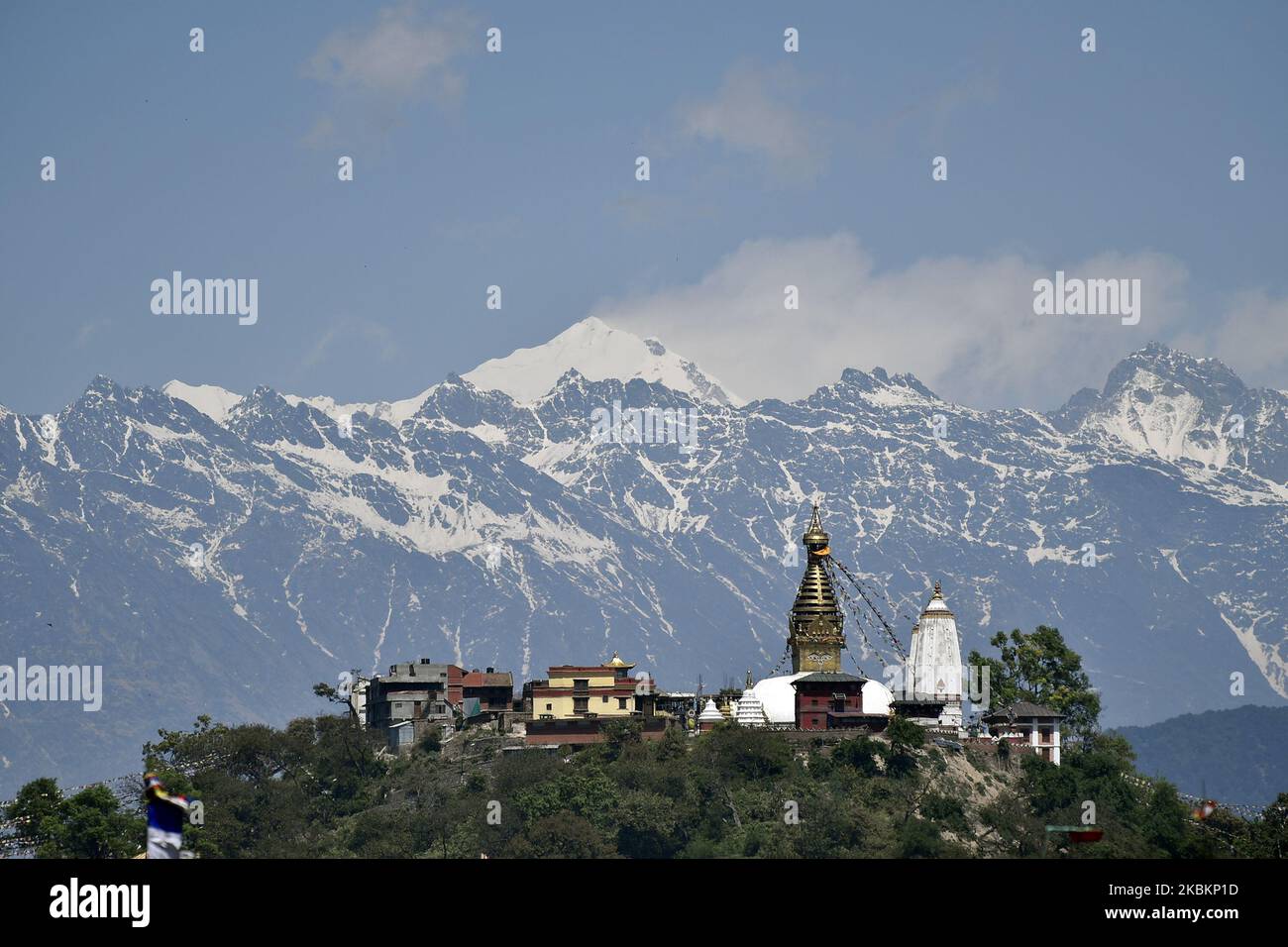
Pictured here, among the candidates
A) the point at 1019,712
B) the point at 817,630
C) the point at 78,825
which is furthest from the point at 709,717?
the point at 78,825

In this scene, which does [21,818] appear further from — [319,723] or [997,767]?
[997,767]

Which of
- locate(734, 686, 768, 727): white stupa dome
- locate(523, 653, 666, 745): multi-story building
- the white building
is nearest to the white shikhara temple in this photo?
the white building

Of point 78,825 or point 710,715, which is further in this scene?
point 710,715

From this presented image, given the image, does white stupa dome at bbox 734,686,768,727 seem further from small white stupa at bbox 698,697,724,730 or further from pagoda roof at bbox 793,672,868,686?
pagoda roof at bbox 793,672,868,686

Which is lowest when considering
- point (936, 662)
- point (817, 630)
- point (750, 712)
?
point (750, 712)

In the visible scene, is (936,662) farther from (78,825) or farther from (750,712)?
(78,825)

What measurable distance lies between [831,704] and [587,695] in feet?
64.8

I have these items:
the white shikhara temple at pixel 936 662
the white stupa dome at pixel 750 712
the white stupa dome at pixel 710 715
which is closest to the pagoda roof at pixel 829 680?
the white stupa dome at pixel 750 712

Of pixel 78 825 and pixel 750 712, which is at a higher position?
pixel 750 712

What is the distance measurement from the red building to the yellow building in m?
13.5

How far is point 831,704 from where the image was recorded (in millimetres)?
177625

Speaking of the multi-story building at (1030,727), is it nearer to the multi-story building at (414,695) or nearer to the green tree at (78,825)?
the multi-story building at (414,695)
